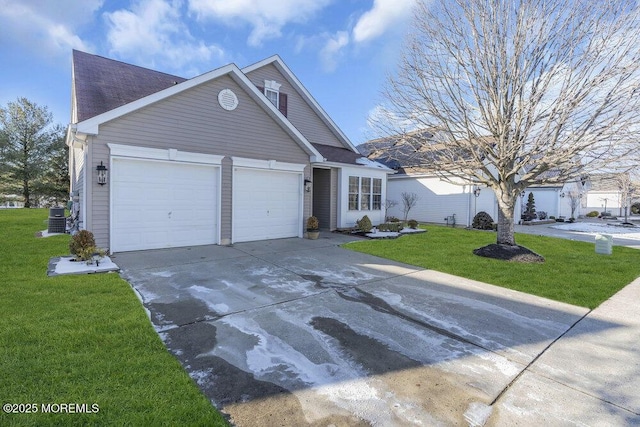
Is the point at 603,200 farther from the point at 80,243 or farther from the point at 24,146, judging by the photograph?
the point at 24,146

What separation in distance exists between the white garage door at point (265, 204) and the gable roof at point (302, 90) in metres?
5.27

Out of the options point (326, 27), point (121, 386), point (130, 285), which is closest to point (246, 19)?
point (326, 27)

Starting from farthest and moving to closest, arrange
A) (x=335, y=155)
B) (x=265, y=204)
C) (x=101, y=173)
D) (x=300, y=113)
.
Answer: (x=300, y=113), (x=335, y=155), (x=265, y=204), (x=101, y=173)

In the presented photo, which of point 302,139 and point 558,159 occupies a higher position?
point 302,139

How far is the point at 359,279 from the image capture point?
6371mm

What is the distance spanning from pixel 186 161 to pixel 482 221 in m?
15.1

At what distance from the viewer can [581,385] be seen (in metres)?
2.93

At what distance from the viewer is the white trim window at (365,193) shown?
13.8m

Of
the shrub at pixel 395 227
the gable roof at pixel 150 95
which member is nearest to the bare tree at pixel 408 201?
the shrub at pixel 395 227

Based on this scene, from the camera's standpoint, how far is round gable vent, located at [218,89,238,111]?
9.28 metres

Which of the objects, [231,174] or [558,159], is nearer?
[558,159]

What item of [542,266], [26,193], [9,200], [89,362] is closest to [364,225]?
[542,266]

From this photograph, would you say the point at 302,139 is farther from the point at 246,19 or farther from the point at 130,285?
the point at 130,285

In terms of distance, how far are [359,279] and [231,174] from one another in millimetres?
5413
